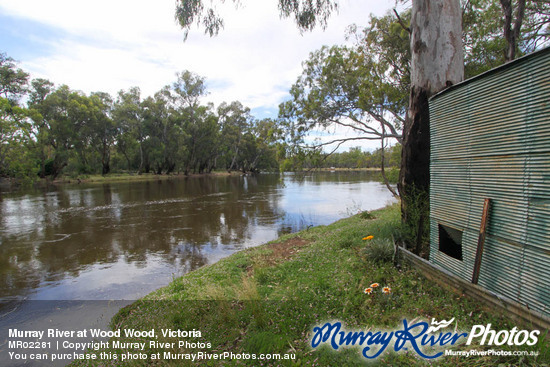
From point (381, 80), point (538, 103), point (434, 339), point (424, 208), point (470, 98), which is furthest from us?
point (381, 80)

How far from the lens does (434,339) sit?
2.76 m

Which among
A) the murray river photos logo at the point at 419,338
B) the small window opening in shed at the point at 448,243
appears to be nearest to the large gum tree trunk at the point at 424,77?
the small window opening in shed at the point at 448,243

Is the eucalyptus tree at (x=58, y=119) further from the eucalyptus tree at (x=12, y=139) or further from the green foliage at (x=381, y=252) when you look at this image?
the green foliage at (x=381, y=252)

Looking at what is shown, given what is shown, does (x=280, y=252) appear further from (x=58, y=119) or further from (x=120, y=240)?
(x=58, y=119)

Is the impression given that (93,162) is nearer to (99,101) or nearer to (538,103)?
(99,101)

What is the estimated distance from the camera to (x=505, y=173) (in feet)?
9.55

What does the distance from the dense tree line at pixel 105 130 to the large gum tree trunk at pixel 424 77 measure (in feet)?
84.0

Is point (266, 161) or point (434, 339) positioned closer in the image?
point (434, 339)

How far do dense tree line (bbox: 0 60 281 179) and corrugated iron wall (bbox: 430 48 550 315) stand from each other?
2786cm

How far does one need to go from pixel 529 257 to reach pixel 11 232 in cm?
1761

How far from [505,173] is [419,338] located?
2.01 m

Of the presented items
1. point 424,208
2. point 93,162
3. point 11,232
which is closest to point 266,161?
point 93,162

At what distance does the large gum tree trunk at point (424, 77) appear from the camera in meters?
5.34

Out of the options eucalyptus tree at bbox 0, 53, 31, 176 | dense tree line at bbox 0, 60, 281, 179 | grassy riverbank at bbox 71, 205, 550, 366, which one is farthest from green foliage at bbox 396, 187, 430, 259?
eucalyptus tree at bbox 0, 53, 31, 176
